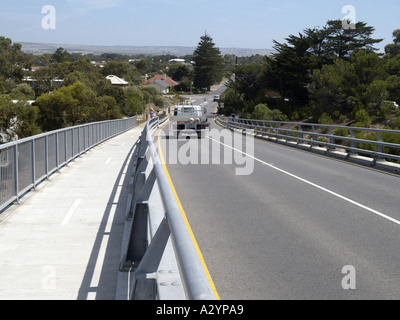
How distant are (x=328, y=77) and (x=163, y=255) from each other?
66.3 metres

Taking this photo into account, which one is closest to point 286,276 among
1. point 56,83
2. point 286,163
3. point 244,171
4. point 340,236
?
point 340,236

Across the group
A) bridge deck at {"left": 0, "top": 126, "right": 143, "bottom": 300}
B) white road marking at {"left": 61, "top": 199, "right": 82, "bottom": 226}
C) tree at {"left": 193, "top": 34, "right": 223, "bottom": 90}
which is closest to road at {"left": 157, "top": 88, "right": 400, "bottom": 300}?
bridge deck at {"left": 0, "top": 126, "right": 143, "bottom": 300}

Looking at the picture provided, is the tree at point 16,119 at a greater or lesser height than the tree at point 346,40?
lesser

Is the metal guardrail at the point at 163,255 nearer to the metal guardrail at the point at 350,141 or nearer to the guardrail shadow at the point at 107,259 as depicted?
the guardrail shadow at the point at 107,259

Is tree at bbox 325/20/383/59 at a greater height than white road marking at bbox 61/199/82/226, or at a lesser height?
greater

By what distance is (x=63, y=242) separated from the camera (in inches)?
369

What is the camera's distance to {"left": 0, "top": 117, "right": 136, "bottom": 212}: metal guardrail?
11.1 m

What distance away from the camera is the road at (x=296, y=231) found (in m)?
6.43

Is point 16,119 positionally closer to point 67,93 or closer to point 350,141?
point 67,93

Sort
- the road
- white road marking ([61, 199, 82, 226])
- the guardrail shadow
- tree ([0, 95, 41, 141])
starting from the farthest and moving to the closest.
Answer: tree ([0, 95, 41, 141]), white road marking ([61, 199, 82, 226]), the guardrail shadow, the road

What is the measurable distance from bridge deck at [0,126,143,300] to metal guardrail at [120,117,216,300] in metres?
0.78

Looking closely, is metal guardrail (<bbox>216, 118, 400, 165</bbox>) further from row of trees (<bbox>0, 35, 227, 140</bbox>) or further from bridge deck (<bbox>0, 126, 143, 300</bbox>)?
row of trees (<bbox>0, 35, 227, 140</bbox>)

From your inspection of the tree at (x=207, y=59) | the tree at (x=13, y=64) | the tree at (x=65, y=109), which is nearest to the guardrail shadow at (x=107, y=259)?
the tree at (x=65, y=109)

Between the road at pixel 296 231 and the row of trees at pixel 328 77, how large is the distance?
1965 inches
